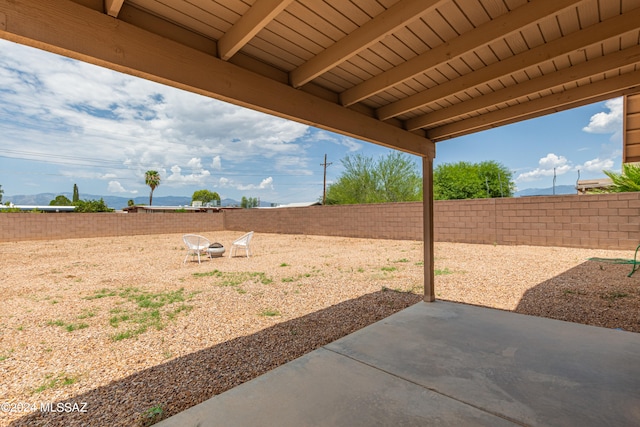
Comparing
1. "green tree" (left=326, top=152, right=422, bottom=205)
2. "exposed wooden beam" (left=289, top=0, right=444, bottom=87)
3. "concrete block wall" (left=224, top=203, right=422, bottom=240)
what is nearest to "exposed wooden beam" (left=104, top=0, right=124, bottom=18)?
"exposed wooden beam" (left=289, top=0, right=444, bottom=87)

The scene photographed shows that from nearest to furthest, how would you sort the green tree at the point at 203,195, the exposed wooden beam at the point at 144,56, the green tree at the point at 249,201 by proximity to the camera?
1. the exposed wooden beam at the point at 144,56
2. the green tree at the point at 249,201
3. the green tree at the point at 203,195

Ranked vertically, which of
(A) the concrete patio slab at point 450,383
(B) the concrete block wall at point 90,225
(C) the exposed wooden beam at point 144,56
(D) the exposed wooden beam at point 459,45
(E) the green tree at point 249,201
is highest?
(E) the green tree at point 249,201

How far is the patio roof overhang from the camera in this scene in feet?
4.75

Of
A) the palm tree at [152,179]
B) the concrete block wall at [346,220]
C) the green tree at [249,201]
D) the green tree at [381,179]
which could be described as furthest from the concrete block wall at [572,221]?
the green tree at [249,201]

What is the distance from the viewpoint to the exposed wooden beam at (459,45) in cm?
167

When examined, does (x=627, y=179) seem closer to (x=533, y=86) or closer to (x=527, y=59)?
(x=533, y=86)

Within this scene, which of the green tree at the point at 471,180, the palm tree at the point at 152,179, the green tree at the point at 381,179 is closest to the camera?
the green tree at the point at 381,179

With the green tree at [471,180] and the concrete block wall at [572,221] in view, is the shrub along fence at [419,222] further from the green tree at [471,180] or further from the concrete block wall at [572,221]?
the green tree at [471,180]

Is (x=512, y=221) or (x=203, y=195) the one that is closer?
(x=512, y=221)

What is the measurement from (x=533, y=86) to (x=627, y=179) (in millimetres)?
7776

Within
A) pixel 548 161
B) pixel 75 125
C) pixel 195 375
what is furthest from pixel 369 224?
pixel 548 161

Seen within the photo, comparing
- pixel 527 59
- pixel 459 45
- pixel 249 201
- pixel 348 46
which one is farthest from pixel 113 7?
pixel 249 201

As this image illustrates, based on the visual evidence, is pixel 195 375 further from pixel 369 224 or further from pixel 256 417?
pixel 369 224

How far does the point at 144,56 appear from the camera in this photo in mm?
1551
